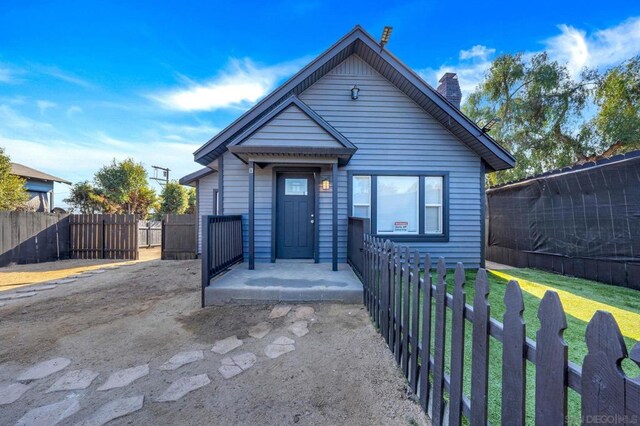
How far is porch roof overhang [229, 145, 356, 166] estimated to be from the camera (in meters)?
5.21

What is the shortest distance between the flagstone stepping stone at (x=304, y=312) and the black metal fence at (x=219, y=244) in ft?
4.95

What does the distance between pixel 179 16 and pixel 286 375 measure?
35.0ft

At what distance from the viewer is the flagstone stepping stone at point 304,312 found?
368 centimetres

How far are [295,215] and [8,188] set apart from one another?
39.3 feet

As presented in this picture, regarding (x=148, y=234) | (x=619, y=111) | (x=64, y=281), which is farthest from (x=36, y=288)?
(x=619, y=111)

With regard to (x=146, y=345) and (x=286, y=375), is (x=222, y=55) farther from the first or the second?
(x=286, y=375)

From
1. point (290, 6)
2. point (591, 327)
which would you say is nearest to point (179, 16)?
point (290, 6)

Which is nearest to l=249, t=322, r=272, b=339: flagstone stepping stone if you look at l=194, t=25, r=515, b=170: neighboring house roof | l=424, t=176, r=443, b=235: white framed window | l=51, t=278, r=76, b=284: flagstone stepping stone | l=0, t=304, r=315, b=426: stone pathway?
l=0, t=304, r=315, b=426: stone pathway

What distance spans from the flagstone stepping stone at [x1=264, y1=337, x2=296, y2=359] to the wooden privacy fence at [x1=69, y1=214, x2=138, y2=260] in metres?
9.04

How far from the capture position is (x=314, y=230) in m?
6.43

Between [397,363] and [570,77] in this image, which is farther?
[570,77]

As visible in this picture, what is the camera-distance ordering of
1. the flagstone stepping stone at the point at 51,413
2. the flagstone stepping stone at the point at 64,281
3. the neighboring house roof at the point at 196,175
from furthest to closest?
the neighboring house roof at the point at 196,175, the flagstone stepping stone at the point at 64,281, the flagstone stepping stone at the point at 51,413

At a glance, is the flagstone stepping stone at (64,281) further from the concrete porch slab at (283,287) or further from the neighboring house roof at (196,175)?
the neighboring house roof at (196,175)

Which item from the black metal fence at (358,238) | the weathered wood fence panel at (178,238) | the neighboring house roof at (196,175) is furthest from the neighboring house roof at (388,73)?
the weathered wood fence panel at (178,238)
